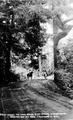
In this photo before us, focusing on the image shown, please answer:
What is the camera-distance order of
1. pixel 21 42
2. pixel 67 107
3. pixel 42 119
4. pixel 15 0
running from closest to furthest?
pixel 42 119 < pixel 67 107 < pixel 15 0 < pixel 21 42

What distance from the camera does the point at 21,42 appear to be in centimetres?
2158

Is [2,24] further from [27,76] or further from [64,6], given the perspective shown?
[27,76]

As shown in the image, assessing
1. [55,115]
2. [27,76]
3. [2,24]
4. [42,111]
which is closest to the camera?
[55,115]

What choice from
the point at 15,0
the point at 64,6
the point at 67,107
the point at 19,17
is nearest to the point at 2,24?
the point at 19,17

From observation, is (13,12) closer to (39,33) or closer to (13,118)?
(39,33)

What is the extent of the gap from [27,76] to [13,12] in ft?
43.1

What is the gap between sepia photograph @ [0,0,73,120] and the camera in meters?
11.4

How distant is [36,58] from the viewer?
24.2 metres

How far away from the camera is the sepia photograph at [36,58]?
37.5 ft

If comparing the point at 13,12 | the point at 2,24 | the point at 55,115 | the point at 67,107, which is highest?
the point at 13,12

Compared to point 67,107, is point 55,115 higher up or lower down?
higher up

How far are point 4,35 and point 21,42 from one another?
2.64m

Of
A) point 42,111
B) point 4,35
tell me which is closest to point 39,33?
point 4,35

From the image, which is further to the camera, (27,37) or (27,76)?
(27,76)
